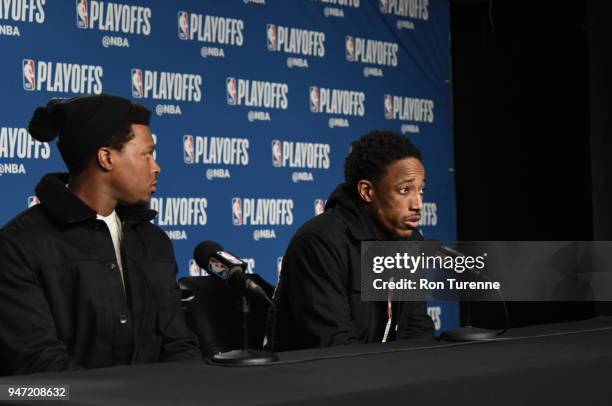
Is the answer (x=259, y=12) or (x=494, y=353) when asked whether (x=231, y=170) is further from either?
(x=494, y=353)

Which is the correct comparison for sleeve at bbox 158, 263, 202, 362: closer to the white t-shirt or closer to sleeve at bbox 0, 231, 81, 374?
the white t-shirt

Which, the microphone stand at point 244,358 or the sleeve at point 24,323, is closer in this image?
the microphone stand at point 244,358

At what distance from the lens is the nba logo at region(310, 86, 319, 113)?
5234 millimetres

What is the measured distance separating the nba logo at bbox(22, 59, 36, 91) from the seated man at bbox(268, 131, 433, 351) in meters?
1.53

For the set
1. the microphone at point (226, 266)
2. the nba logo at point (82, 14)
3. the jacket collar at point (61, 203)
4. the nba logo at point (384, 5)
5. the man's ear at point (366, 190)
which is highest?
the nba logo at point (384, 5)

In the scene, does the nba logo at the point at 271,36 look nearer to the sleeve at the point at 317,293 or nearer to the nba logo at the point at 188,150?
Result: the nba logo at the point at 188,150

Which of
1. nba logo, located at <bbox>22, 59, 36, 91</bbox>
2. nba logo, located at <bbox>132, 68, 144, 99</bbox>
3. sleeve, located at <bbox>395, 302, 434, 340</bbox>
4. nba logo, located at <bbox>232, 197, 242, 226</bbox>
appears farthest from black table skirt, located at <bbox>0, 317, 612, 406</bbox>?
nba logo, located at <bbox>232, 197, 242, 226</bbox>

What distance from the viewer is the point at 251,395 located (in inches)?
58.7

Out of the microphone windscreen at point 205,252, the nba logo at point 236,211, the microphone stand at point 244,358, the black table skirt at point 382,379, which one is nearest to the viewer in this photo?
the black table skirt at point 382,379

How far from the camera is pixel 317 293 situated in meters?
2.99

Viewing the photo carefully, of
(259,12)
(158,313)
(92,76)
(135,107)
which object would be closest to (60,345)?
(158,313)

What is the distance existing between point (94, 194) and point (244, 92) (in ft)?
7.64

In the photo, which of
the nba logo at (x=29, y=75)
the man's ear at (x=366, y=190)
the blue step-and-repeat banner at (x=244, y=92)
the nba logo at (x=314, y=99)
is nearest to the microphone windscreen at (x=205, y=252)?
the man's ear at (x=366, y=190)

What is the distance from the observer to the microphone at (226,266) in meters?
1.87
